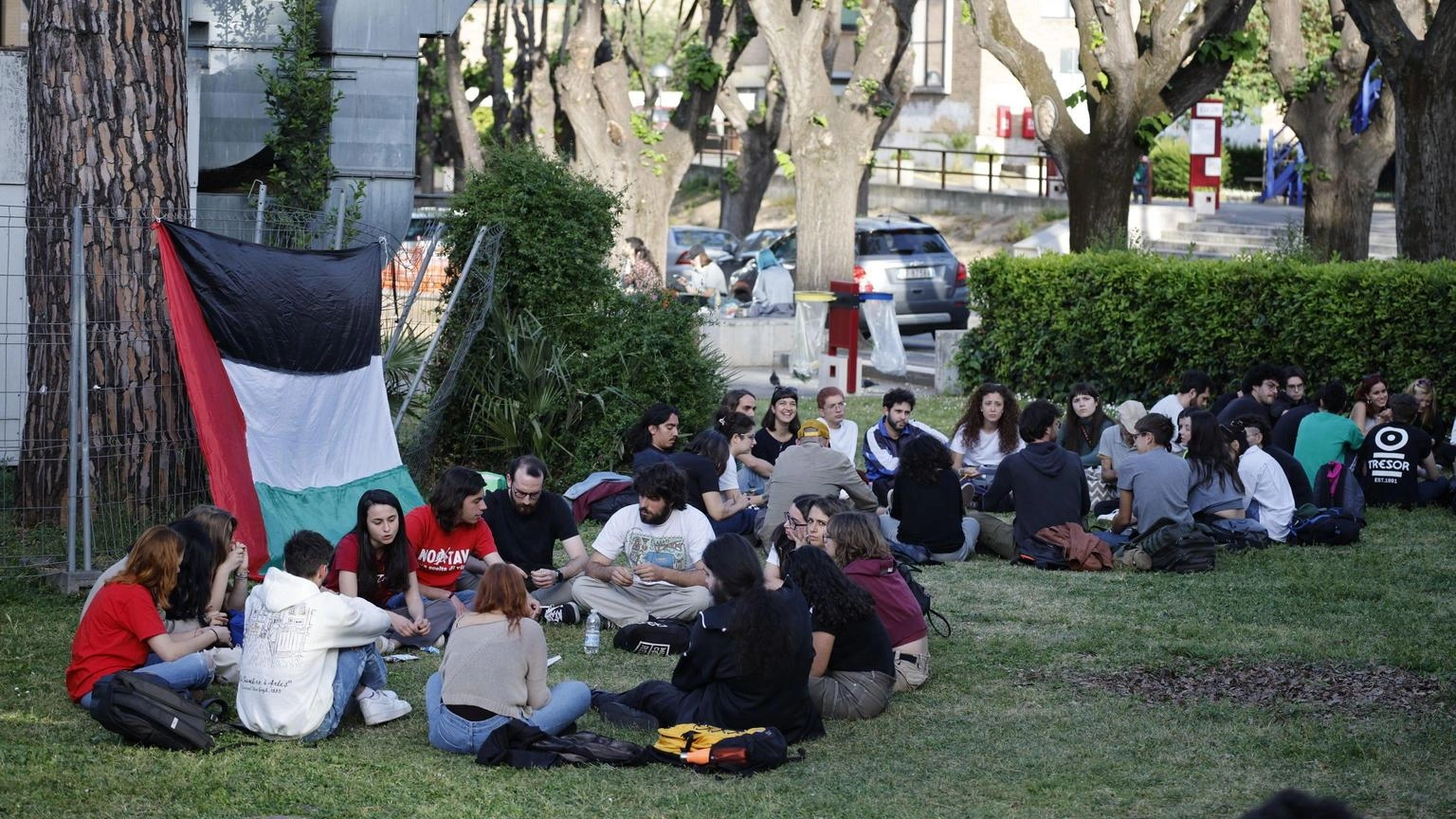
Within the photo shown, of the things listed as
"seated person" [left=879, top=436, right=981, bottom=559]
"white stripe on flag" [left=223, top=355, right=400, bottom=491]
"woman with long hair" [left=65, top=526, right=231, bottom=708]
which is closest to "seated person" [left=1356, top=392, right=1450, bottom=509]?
"seated person" [left=879, top=436, right=981, bottom=559]

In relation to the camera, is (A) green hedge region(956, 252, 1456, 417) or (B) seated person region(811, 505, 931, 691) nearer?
(B) seated person region(811, 505, 931, 691)

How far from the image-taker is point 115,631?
6.96 m

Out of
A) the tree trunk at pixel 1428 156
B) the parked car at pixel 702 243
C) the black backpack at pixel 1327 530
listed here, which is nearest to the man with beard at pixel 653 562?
the black backpack at pixel 1327 530

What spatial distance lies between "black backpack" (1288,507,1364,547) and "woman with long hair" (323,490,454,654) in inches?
248

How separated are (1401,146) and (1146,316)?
3.06 m

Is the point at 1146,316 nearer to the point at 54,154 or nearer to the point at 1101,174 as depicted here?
the point at 1101,174

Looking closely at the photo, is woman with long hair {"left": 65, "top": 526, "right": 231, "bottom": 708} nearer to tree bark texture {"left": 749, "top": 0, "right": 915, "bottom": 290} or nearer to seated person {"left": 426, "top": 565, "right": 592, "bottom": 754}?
seated person {"left": 426, "top": 565, "right": 592, "bottom": 754}

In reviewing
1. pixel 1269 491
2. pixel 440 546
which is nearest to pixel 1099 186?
pixel 1269 491

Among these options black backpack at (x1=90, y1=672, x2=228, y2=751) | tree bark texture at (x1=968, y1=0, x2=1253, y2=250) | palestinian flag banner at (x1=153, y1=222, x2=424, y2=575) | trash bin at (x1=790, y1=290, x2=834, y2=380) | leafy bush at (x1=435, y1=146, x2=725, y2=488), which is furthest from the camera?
trash bin at (x1=790, y1=290, x2=834, y2=380)

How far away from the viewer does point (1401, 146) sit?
54.2 ft

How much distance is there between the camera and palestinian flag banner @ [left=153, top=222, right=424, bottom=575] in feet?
30.2

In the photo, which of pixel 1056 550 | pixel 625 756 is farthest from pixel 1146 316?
pixel 625 756

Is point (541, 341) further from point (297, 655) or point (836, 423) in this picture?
point (297, 655)

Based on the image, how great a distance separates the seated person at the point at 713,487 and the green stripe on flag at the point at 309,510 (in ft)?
5.95
